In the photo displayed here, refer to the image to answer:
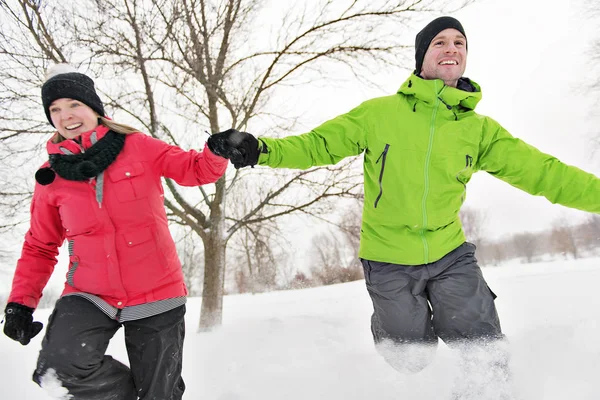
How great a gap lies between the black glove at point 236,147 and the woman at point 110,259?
0.07 metres

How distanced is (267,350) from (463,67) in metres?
2.85

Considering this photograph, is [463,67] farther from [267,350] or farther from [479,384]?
[267,350]

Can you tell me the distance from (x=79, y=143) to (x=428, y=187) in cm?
197

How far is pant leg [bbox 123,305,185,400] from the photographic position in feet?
6.74

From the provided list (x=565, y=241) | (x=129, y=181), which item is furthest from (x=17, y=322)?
(x=565, y=241)

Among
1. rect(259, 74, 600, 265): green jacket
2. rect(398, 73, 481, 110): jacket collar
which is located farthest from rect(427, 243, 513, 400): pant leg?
rect(398, 73, 481, 110): jacket collar

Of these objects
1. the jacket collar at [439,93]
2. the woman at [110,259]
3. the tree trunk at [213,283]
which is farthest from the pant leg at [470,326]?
the tree trunk at [213,283]

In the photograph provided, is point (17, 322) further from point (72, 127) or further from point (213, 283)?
point (213, 283)

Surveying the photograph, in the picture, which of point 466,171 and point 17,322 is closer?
point 17,322

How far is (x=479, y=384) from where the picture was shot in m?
2.16

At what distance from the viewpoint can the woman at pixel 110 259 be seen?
2.00m

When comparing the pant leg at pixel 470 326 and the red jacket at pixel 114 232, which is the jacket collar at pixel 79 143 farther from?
the pant leg at pixel 470 326

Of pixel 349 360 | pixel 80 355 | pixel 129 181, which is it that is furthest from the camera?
pixel 349 360

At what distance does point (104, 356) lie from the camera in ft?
6.77
